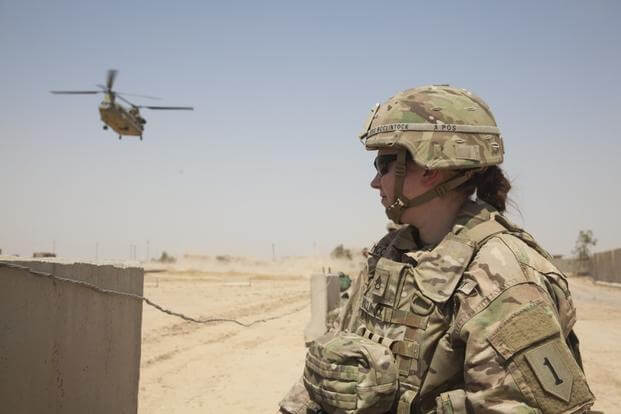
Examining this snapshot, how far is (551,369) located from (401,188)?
935 millimetres

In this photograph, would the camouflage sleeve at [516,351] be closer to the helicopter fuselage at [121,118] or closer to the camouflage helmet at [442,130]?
the camouflage helmet at [442,130]

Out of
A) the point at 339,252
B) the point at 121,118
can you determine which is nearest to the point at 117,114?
the point at 121,118

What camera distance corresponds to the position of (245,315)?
1538cm

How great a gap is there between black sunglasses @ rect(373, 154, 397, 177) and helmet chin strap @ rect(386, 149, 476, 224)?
0.23ft

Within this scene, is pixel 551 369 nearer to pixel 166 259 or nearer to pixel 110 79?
pixel 110 79

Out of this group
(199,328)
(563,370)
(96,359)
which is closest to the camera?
(563,370)

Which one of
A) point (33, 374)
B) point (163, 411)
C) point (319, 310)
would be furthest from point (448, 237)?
point (319, 310)

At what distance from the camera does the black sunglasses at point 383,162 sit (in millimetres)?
2350

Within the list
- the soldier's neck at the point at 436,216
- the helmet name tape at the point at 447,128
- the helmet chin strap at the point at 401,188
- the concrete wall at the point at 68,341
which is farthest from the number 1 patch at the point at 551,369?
the concrete wall at the point at 68,341

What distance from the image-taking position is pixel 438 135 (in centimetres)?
220

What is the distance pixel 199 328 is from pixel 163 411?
6.25 m

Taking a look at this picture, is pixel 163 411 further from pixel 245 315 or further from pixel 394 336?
pixel 245 315

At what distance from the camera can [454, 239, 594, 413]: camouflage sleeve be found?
1.65 m

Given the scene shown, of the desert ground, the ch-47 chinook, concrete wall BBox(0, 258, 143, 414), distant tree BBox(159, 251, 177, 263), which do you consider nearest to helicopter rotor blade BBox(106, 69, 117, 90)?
the ch-47 chinook
